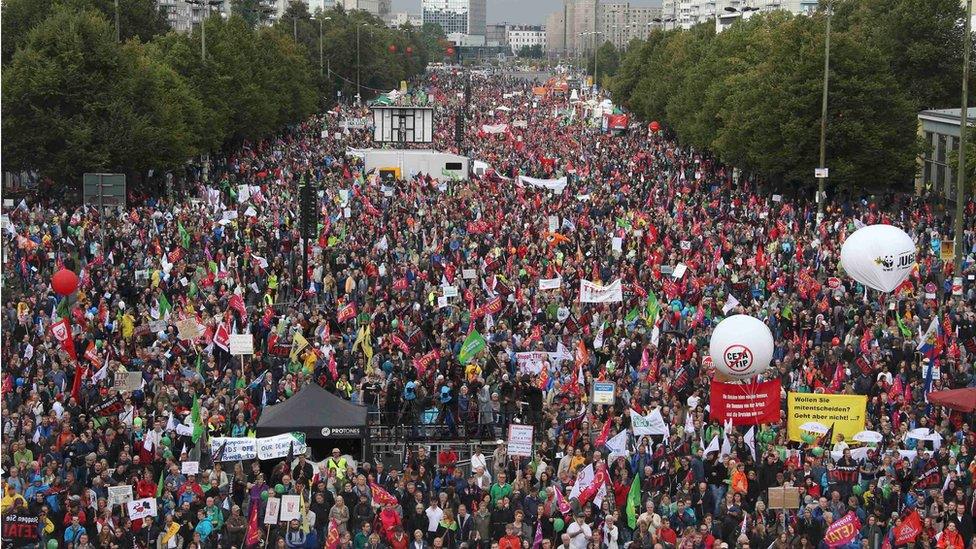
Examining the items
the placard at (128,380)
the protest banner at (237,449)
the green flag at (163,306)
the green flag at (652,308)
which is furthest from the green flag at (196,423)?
the green flag at (652,308)

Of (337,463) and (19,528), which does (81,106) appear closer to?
(337,463)

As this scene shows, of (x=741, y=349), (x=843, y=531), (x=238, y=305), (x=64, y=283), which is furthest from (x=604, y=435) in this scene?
(x=64, y=283)

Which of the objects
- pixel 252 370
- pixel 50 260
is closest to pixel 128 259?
pixel 50 260

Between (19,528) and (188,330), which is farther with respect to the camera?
(188,330)

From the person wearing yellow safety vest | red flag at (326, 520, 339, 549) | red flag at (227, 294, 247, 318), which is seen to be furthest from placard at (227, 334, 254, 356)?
red flag at (326, 520, 339, 549)

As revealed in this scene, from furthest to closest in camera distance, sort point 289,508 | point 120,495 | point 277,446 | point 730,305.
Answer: point 730,305, point 277,446, point 120,495, point 289,508

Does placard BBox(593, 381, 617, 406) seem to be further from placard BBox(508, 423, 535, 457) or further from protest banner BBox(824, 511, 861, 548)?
protest banner BBox(824, 511, 861, 548)

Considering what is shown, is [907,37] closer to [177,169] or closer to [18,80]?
[177,169]
